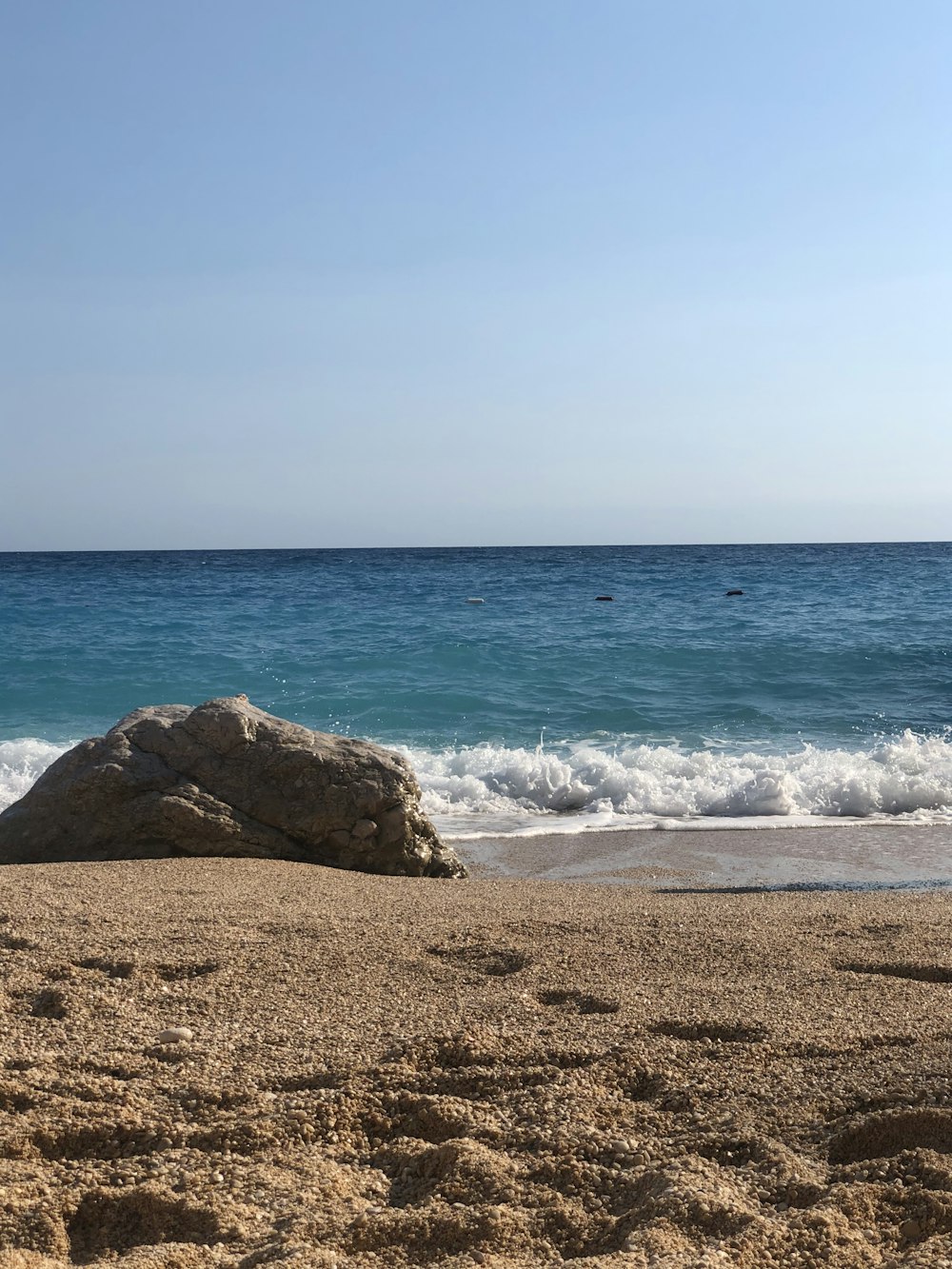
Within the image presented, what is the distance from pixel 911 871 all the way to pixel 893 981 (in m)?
3.65

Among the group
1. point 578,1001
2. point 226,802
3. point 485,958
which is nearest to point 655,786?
point 226,802

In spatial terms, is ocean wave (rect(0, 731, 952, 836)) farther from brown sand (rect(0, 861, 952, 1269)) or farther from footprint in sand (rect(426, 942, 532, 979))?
brown sand (rect(0, 861, 952, 1269))

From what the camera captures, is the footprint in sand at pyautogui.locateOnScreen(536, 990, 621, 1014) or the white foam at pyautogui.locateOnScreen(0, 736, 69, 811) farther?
the white foam at pyautogui.locateOnScreen(0, 736, 69, 811)

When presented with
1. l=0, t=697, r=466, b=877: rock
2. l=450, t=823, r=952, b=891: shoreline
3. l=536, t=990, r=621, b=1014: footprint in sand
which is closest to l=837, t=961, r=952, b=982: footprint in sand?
l=536, t=990, r=621, b=1014: footprint in sand

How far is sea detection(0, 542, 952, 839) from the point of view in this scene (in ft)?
30.2

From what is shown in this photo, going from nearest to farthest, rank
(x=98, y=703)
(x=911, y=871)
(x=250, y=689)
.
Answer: (x=911, y=871), (x=98, y=703), (x=250, y=689)

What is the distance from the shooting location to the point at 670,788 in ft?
30.7

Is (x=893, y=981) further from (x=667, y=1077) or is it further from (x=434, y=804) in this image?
(x=434, y=804)

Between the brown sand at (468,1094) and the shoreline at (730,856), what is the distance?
101 inches

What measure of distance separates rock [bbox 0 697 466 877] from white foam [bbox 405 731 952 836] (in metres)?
2.03

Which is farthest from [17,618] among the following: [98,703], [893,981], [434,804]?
[893,981]

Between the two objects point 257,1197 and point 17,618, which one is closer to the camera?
point 257,1197

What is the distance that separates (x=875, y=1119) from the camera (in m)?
2.36

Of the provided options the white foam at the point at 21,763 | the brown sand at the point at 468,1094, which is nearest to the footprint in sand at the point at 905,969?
the brown sand at the point at 468,1094
